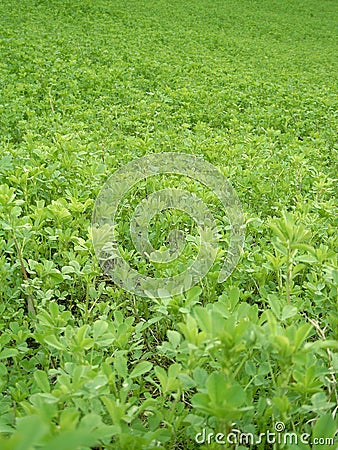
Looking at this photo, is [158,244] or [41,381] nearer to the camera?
[41,381]

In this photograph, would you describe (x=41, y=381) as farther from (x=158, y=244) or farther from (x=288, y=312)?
(x=158, y=244)

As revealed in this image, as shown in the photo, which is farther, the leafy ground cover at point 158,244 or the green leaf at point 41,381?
the green leaf at point 41,381

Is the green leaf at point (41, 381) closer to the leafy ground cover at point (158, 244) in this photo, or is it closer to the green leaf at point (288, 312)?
the leafy ground cover at point (158, 244)

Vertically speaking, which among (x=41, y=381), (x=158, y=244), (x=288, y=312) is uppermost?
(x=288, y=312)

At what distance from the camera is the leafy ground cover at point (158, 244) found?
51.3 inches

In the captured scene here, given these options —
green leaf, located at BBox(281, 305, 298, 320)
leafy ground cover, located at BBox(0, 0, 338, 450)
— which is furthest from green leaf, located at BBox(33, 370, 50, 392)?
green leaf, located at BBox(281, 305, 298, 320)

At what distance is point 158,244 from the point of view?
2.59 meters

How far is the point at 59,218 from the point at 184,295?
0.77 m

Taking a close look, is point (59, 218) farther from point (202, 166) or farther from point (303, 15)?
point (303, 15)

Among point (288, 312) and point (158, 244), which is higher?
point (288, 312)

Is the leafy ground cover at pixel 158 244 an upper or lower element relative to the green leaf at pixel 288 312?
lower

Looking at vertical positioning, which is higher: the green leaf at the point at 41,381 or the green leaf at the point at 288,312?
the green leaf at the point at 288,312

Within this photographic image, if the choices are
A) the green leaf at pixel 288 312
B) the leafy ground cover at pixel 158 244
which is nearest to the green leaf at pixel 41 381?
the leafy ground cover at pixel 158 244

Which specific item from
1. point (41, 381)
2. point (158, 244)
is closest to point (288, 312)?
point (41, 381)
